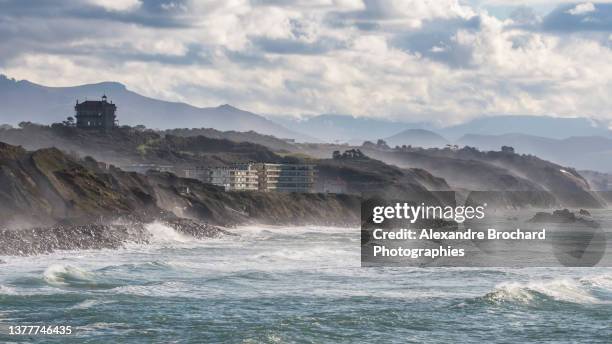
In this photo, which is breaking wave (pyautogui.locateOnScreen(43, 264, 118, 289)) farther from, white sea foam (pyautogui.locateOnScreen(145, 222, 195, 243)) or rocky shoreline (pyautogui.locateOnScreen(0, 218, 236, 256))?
white sea foam (pyautogui.locateOnScreen(145, 222, 195, 243))

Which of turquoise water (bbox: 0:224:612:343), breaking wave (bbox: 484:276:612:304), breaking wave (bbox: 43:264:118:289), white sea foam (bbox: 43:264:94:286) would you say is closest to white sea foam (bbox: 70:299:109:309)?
turquoise water (bbox: 0:224:612:343)

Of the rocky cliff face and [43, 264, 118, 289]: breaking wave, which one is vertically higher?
the rocky cliff face

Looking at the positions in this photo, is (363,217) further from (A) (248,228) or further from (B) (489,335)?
(B) (489,335)

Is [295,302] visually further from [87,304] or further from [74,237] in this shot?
[74,237]

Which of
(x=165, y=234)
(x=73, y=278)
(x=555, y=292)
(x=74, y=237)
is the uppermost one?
(x=74, y=237)

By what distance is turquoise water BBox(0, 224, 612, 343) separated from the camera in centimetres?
4228

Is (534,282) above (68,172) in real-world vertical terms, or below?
below

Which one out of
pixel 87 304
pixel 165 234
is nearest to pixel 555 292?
pixel 87 304

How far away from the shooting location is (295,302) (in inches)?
2018

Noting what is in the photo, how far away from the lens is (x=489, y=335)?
42.3 meters

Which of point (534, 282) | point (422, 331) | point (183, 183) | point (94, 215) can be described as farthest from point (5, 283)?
point (183, 183)

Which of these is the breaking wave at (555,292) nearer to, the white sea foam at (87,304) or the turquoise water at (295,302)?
the turquoise water at (295,302)

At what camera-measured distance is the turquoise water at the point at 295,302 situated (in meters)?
42.3

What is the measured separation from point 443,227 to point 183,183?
47138 mm
